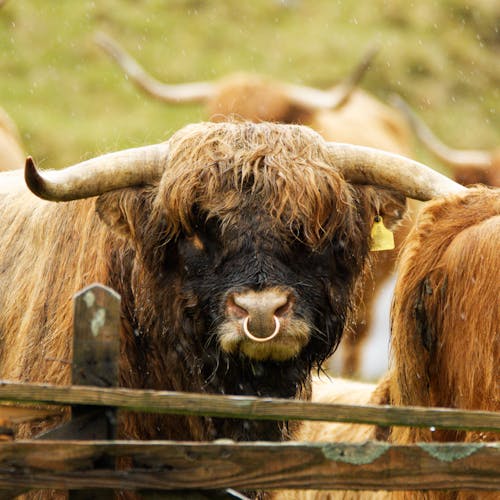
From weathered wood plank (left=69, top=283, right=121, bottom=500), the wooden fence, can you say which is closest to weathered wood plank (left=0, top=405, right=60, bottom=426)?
the wooden fence

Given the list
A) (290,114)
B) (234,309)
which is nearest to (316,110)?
(290,114)

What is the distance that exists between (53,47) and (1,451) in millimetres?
16722

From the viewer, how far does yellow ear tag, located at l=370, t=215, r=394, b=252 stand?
478 cm

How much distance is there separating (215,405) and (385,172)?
184 centimetres

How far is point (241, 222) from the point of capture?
4.31 metres

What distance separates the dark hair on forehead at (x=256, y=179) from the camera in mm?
4387

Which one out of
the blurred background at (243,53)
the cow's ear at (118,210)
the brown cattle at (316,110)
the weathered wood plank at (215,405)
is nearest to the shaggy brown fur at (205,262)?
the cow's ear at (118,210)

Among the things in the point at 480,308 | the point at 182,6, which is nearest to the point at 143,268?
the point at 480,308

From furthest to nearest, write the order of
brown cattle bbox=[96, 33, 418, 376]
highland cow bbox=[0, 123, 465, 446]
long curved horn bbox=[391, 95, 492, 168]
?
long curved horn bbox=[391, 95, 492, 168] → brown cattle bbox=[96, 33, 418, 376] → highland cow bbox=[0, 123, 465, 446]

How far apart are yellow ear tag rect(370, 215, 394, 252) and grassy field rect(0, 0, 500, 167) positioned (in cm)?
1217

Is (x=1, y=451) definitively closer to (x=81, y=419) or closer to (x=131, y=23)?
(x=81, y=419)

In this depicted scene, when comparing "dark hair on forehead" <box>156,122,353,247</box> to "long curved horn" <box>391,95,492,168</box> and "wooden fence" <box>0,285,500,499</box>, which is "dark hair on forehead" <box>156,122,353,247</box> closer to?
"wooden fence" <box>0,285,500,499</box>

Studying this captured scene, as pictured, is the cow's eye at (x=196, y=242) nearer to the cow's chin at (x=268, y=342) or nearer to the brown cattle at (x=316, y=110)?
the cow's chin at (x=268, y=342)

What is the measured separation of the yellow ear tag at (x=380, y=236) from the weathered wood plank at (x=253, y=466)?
5.32 ft
